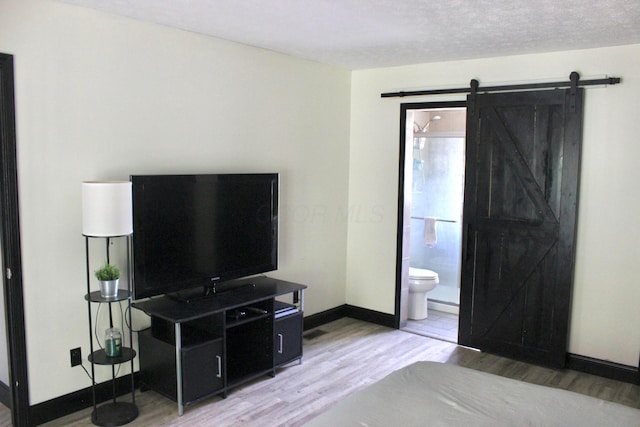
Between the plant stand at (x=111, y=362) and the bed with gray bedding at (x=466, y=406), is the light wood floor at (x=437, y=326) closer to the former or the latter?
the bed with gray bedding at (x=466, y=406)

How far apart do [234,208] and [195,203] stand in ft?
1.21

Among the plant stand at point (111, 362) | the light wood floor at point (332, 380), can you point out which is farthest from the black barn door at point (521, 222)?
the plant stand at point (111, 362)

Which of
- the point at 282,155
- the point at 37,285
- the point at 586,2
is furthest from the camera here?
the point at 282,155

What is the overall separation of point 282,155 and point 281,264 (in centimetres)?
94

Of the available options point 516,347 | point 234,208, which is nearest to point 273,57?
point 234,208

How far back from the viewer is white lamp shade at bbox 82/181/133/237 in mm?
2855

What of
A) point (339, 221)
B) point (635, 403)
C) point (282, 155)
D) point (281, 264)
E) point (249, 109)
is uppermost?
point (249, 109)

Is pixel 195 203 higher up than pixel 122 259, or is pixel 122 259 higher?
pixel 195 203

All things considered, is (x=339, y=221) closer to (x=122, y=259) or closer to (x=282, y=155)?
(x=282, y=155)

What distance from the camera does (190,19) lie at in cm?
329

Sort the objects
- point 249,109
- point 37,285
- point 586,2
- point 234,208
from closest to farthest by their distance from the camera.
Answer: point 586,2
point 37,285
point 234,208
point 249,109

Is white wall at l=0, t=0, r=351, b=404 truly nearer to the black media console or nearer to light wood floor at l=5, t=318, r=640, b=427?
the black media console

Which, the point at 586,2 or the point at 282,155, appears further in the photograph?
the point at 282,155

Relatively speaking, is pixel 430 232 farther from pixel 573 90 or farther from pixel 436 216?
pixel 573 90
